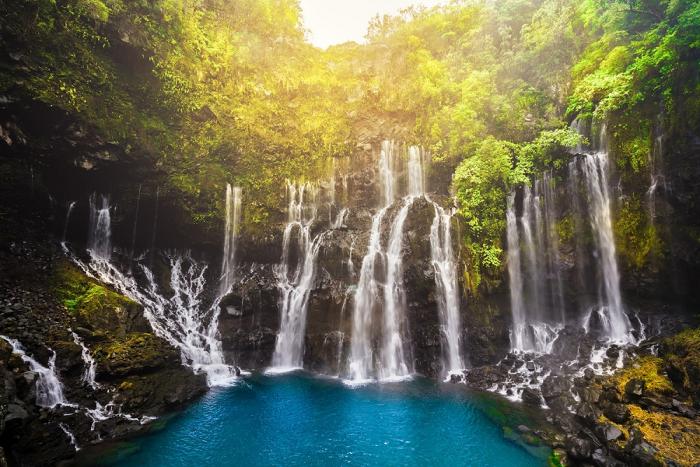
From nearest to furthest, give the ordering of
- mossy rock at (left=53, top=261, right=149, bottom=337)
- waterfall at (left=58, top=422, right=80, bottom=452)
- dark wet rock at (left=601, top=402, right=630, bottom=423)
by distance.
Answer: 1. waterfall at (left=58, top=422, right=80, bottom=452)
2. dark wet rock at (left=601, top=402, right=630, bottom=423)
3. mossy rock at (left=53, top=261, right=149, bottom=337)

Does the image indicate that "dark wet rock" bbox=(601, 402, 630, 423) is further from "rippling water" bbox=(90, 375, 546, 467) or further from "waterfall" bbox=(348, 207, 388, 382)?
"waterfall" bbox=(348, 207, 388, 382)

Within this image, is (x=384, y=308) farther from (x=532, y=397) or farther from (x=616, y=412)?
(x=616, y=412)

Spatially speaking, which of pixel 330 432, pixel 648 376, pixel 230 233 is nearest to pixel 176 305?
pixel 230 233

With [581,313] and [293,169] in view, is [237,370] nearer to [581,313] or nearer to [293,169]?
[293,169]

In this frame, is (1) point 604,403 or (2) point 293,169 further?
(2) point 293,169

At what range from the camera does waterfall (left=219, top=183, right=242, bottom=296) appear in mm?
20562

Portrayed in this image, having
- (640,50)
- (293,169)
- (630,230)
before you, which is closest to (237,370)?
(293,169)

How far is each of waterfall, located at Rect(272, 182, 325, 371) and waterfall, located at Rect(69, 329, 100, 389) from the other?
8.12m

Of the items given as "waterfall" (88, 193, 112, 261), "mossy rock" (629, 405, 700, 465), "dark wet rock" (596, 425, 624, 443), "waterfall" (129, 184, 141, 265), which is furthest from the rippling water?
"waterfall" (88, 193, 112, 261)

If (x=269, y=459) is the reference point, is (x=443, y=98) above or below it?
above

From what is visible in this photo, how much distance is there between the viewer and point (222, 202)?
20484 millimetres

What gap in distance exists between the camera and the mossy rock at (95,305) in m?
13.2

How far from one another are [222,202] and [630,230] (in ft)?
68.5

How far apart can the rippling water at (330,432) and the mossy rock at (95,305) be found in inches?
173
